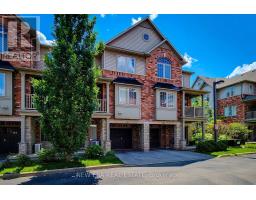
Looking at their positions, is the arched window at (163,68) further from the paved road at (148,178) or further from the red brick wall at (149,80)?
the paved road at (148,178)

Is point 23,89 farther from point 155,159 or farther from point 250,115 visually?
point 250,115

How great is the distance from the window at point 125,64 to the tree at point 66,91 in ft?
23.7

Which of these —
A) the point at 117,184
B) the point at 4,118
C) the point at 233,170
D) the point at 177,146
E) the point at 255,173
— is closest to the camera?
the point at 117,184

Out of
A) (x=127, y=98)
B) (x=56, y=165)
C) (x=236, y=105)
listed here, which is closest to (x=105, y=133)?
(x=127, y=98)

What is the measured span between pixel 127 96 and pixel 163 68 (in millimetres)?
4828

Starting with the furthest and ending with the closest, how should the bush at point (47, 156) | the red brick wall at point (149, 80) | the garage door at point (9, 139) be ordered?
the red brick wall at point (149, 80), the garage door at point (9, 139), the bush at point (47, 156)

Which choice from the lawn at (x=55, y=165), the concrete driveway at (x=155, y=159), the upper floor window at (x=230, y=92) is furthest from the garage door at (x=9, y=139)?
the upper floor window at (x=230, y=92)

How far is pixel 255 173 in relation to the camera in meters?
10.6

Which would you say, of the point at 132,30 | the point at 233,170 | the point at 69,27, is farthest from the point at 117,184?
the point at 132,30

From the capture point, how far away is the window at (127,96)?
61.9ft

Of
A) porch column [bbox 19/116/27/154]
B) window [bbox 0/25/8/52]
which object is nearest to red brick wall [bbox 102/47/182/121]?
porch column [bbox 19/116/27/154]

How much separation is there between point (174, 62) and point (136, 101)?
583 cm

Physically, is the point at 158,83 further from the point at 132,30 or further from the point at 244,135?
the point at 244,135

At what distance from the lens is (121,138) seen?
2123 cm
